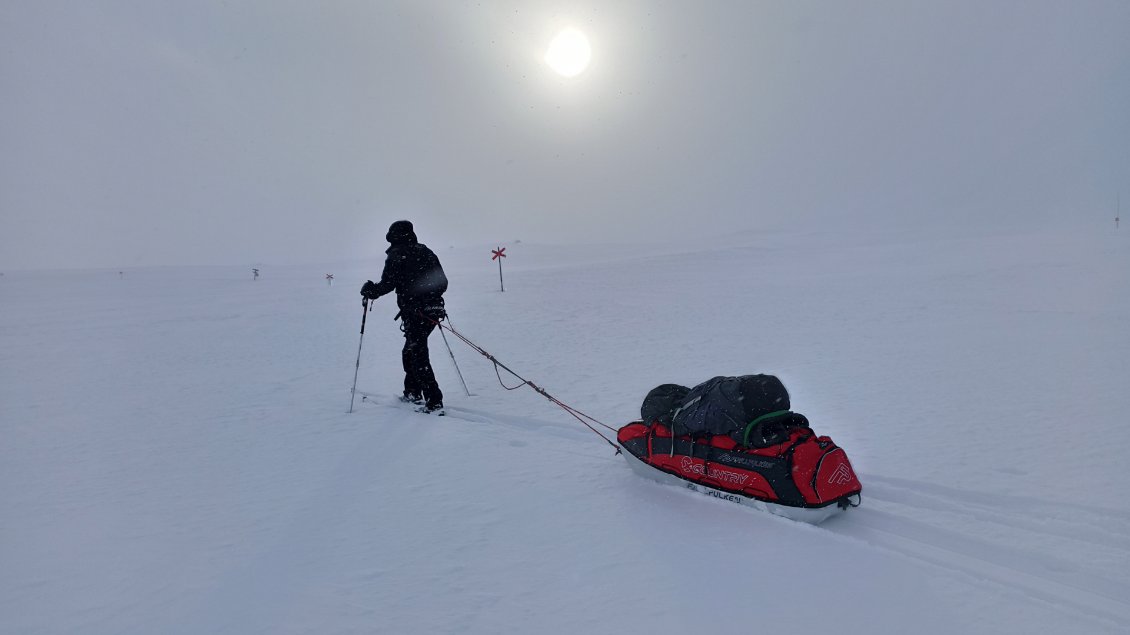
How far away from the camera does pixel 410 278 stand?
7.36 metres

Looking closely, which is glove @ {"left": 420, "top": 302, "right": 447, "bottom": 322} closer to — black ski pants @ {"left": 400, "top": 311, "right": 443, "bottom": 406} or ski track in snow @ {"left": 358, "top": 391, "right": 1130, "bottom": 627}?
black ski pants @ {"left": 400, "top": 311, "right": 443, "bottom": 406}

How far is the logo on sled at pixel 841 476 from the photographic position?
13.2ft

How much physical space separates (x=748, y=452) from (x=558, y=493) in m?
1.55

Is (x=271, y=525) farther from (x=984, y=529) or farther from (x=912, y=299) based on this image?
(x=912, y=299)

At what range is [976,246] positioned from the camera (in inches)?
951

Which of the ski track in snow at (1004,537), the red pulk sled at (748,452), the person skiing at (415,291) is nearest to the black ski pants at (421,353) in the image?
the person skiing at (415,291)

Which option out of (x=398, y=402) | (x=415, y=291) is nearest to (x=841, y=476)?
(x=415, y=291)

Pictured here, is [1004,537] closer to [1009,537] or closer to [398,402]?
[1009,537]

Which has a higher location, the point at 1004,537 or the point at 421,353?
the point at 421,353

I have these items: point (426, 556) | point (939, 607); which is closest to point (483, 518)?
point (426, 556)

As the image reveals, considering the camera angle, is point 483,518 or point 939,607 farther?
point 483,518

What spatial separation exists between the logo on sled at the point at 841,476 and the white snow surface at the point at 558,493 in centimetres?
32

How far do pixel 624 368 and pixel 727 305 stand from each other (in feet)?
22.0

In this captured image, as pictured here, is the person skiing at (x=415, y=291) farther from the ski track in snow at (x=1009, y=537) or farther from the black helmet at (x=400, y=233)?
the ski track in snow at (x=1009, y=537)
